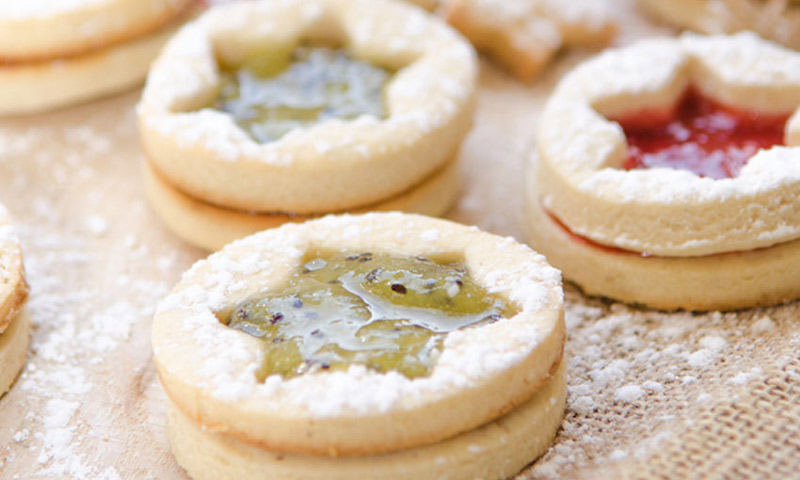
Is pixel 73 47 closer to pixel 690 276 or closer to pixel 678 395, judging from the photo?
pixel 690 276

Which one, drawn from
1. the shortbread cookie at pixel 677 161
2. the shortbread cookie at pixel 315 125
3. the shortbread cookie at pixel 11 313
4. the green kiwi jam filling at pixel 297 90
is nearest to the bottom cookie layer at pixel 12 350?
the shortbread cookie at pixel 11 313

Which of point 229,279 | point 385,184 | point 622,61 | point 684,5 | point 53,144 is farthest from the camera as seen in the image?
point 684,5

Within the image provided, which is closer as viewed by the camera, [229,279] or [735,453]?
[735,453]

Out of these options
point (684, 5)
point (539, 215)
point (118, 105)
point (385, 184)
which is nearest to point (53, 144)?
point (118, 105)

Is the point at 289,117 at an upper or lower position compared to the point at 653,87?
lower

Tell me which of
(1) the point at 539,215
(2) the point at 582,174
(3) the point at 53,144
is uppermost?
(2) the point at 582,174

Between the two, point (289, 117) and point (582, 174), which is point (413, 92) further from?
point (582, 174)

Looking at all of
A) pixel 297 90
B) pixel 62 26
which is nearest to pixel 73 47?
pixel 62 26
